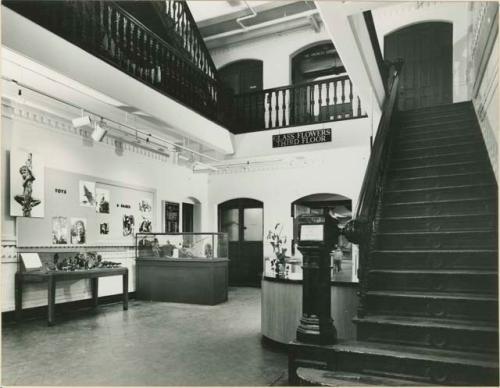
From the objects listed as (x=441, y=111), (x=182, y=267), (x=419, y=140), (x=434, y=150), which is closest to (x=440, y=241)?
(x=434, y=150)

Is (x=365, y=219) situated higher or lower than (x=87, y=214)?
lower

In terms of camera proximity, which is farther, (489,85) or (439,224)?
(489,85)

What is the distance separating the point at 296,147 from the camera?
1038cm

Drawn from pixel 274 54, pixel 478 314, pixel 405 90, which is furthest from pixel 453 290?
pixel 274 54

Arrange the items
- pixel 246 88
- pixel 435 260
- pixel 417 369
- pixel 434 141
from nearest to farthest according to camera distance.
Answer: pixel 417 369, pixel 435 260, pixel 434 141, pixel 246 88

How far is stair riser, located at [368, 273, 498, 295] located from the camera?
362 centimetres

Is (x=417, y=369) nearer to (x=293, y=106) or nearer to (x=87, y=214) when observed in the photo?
(x=87, y=214)

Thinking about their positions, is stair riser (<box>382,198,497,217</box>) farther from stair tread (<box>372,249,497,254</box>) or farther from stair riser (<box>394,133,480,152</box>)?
stair riser (<box>394,133,480,152</box>)

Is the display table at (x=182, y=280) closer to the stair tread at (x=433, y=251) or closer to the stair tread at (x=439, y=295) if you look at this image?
the stair tread at (x=433, y=251)

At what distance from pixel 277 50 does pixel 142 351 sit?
9.69 metres

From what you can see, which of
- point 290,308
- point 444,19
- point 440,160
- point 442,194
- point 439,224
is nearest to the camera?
point 439,224

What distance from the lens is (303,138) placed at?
33.7ft

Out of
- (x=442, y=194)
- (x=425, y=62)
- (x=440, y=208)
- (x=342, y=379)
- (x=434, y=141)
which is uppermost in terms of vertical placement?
(x=425, y=62)

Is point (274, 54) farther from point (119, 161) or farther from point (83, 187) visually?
point (83, 187)
